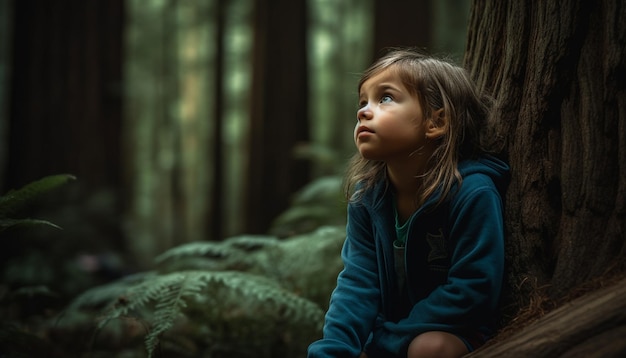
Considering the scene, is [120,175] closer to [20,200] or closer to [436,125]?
[20,200]

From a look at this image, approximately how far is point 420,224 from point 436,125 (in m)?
0.41

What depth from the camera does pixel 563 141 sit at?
1980 mm

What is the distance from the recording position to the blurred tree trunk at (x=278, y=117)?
29.5 feet

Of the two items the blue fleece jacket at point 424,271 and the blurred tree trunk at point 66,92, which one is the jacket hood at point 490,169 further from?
the blurred tree trunk at point 66,92

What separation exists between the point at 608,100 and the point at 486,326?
94cm

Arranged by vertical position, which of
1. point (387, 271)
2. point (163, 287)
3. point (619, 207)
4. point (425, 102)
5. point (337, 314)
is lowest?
point (163, 287)

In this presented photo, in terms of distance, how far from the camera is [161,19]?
18.3 metres

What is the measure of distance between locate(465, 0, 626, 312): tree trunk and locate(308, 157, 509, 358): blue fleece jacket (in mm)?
144

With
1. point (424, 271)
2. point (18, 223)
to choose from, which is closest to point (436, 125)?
point (424, 271)

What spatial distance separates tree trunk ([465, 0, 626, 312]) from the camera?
1834 mm

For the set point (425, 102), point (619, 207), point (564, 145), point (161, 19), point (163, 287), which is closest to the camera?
point (619, 207)

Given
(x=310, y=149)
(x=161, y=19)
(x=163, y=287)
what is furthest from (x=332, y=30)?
(x=163, y=287)

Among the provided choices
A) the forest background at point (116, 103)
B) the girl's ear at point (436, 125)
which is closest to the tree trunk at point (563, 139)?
the girl's ear at point (436, 125)

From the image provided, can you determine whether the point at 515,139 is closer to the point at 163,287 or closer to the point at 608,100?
the point at 608,100
